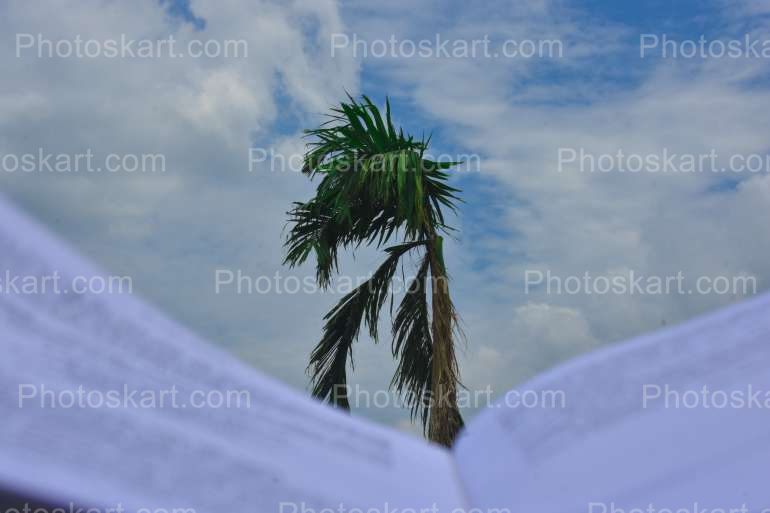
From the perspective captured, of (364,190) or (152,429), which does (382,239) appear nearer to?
(364,190)

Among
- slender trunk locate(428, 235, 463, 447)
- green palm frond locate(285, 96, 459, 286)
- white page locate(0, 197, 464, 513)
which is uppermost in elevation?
green palm frond locate(285, 96, 459, 286)

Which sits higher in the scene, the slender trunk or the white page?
the slender trunk

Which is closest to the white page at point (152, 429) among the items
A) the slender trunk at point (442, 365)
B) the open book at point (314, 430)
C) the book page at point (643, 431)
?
the open book at point (314, 430)

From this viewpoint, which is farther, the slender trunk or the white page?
the slender trunk

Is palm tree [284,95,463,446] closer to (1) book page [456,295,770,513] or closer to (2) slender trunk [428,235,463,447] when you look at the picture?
(2) slender trunk [428,235,463,447]

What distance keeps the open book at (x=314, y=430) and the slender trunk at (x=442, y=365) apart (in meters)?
3.13

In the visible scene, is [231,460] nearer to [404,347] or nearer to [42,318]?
[42,318]

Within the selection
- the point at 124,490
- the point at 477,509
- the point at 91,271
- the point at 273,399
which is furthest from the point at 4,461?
the point at 477,509

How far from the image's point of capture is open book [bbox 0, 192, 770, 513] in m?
1.17

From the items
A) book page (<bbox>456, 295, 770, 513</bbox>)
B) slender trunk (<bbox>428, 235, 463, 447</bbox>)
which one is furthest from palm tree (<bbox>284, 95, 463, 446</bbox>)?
book page (<bbox>456, 295, 770, 513</bbox>)

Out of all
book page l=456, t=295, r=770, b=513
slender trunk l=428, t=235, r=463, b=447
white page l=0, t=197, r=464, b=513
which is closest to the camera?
white page l=0, t=197, r=464, b=513

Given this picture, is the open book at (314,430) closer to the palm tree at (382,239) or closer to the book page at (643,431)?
the book page at (643,431)

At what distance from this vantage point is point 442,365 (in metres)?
5.18

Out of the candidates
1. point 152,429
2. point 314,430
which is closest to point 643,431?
point 314,430
